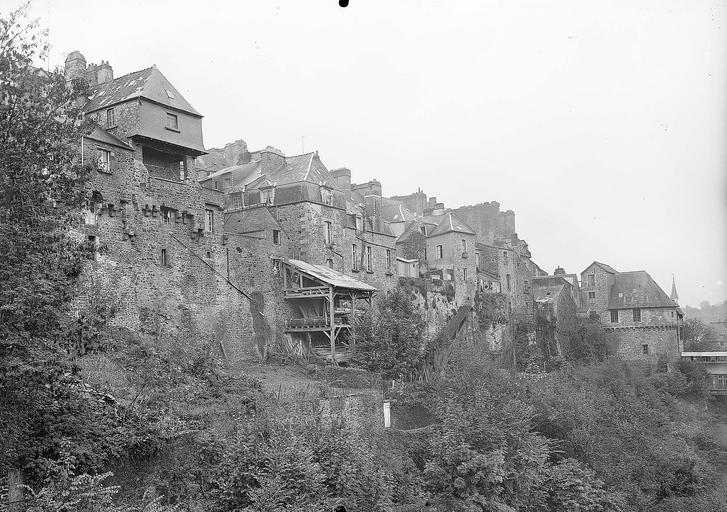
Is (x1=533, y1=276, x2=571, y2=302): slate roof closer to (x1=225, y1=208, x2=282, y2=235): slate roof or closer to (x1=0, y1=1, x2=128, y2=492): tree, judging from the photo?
(x1=225, y1=208, x2=282, y2=235): slate roof

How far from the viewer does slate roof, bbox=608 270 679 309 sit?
53406 millimetres

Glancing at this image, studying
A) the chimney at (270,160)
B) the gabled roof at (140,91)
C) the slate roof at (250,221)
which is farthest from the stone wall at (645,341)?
the gabled roof at (140,91)

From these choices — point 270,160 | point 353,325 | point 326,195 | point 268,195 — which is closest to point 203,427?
point 353,325

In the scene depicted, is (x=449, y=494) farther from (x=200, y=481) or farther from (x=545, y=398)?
(x=545, y=398)

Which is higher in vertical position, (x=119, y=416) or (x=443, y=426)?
(x=119, y=416)

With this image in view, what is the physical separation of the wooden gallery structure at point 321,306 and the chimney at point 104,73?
985 centimetres

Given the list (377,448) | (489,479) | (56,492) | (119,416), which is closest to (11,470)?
(56,492)

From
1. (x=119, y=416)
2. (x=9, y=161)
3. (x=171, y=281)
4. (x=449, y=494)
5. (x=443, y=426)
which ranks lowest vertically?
(x=449, y=494)

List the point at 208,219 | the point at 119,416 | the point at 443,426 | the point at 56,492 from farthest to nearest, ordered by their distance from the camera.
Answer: the point at 208,219, the point at 443,426, the point at 119,416, the point at 56,492

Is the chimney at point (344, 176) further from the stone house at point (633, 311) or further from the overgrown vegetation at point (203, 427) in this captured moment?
the stone house at point (633, 311)

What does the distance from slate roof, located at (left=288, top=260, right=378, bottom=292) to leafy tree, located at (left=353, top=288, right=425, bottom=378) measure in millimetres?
1343

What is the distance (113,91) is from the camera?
27797mm

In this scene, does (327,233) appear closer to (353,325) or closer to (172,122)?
(353,325)

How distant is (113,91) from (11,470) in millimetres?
16645
